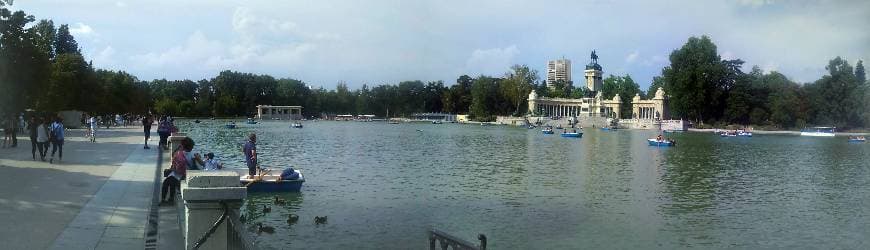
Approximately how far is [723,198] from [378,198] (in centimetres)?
1213

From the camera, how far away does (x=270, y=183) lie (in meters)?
20.8

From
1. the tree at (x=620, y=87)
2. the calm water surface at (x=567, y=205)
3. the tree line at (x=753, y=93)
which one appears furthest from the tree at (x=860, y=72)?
the calm water surface at (x=567, y=205)

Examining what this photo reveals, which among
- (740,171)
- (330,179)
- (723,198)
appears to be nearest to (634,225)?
(723,198)

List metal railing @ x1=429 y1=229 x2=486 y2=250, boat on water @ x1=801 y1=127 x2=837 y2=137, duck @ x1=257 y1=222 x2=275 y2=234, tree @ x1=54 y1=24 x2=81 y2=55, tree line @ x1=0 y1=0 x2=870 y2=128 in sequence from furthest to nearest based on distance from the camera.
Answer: boat on water @ x1=801 y1=127 x2=837 y2=137
tree @ x1=54 y1=24 x2=81 y2=55
tree line @ x1=0 y1=0 x2=870 y2=128
duck @ x1=257 y1=222 x2=275 y2=234
metal railing @ x1=429 y1=229 x2=486 y2=250

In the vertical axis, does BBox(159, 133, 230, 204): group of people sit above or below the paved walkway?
above

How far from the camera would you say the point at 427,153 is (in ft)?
149

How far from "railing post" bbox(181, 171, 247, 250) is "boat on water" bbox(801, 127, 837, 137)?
10612 centimetres

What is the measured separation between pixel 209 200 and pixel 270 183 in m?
14.5

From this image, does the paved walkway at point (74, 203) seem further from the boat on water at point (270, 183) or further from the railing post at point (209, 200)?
the railing post at point (209, 200)

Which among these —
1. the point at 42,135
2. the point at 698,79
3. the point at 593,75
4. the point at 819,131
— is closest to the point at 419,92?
the point at 593,75

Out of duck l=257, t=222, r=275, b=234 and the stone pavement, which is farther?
duck l=257, t=222, r=275, b=234

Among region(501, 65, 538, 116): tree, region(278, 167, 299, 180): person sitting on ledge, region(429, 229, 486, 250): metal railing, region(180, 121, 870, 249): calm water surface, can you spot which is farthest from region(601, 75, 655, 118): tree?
region(429, 229, 486, 250): metal railing

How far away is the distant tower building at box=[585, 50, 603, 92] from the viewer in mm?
160000

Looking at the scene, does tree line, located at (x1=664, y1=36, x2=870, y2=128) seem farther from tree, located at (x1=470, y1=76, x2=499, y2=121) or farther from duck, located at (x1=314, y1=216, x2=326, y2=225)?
duck, located at (x1=314, y1=216, x2=326, y2=225)
